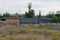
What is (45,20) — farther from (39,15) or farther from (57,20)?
(39,15)

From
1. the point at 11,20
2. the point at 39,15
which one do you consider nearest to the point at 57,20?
the point at 11,20

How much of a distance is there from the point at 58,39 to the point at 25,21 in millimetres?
49996

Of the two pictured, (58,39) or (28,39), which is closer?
(28,39)

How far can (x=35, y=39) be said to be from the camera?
15.7 metres

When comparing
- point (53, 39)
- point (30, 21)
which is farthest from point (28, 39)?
point (30, 21)

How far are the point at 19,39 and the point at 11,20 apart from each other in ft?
144

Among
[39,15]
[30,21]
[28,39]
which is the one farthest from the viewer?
[39,15]

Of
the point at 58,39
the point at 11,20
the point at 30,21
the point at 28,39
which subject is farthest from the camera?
the point at 30,21

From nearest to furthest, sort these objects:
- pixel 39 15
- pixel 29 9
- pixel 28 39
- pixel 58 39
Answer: pixel 28 39, pixel 58 39, pixel 29 9, pixel 39 15

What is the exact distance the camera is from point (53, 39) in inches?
646

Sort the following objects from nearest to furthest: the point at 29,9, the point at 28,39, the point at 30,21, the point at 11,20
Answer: the point at 28,39, the point at 11,20, the point at 30,21, the point at 29,9

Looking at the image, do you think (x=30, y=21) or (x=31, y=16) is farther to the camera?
(x=31, y=16)

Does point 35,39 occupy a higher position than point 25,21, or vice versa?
point 35,39

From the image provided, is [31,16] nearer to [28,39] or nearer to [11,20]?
[11,20]
